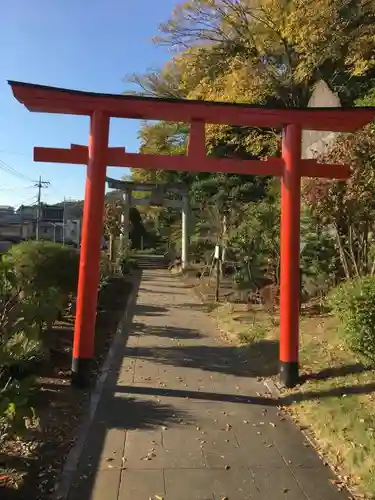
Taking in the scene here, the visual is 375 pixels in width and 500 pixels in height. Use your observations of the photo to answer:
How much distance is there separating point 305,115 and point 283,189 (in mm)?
1022

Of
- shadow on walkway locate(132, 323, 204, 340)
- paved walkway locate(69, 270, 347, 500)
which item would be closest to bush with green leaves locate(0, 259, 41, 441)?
paved walkway locate(69, 270, 347, 500)

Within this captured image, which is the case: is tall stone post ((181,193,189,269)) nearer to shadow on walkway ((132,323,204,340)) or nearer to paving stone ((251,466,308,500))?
shadow on walkway ((132,323,204,340))

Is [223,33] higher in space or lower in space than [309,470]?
higher

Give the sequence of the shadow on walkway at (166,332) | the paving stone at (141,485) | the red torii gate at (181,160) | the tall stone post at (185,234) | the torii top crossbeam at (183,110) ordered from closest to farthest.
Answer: the paving stone at (141,485)
the torii top crossbeam at (183,110)
the red torii gate at (181,160)
the shadow on walkway at (166,332)
the tall stone post at (185,234)

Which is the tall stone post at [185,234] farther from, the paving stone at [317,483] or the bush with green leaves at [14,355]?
the paving stone at [317,483]

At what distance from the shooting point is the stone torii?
2934 cm

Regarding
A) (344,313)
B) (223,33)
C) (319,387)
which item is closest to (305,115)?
(344,313)

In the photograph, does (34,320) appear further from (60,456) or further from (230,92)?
(230,92)

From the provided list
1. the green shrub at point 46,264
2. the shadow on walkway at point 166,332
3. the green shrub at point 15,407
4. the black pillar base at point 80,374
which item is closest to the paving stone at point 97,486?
the green shrub at point 15,407

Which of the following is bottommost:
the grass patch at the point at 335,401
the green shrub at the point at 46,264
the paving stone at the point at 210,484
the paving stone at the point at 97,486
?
the paving stone at the point at 97,486

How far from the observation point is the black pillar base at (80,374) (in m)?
6.48

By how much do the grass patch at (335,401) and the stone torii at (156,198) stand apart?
1997 cm

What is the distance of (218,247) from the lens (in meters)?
15.7

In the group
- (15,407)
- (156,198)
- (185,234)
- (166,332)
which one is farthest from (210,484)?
(156,198)
